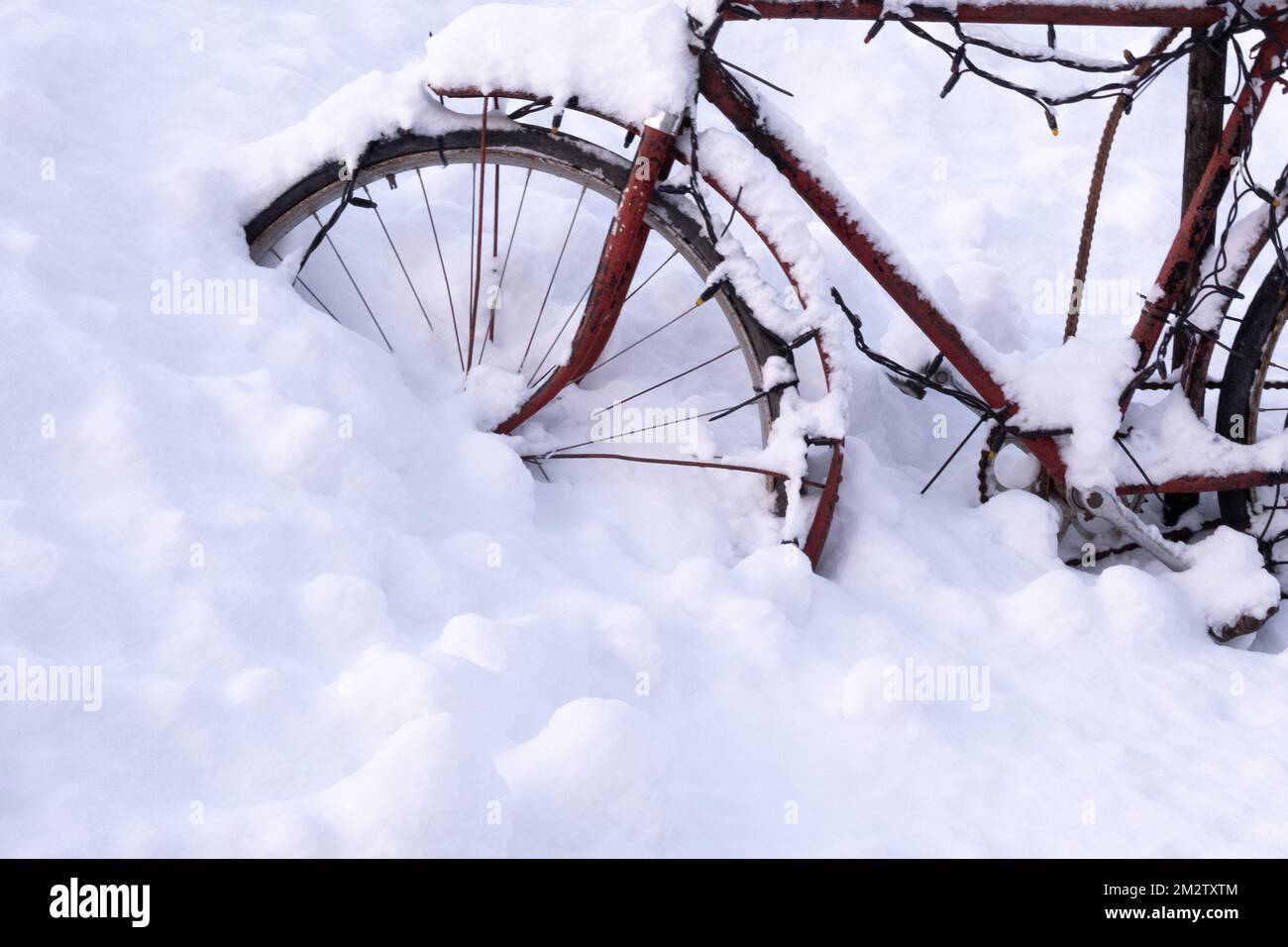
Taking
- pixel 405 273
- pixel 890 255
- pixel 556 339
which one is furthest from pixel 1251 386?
pixel 405 273

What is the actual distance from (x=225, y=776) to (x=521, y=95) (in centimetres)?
145

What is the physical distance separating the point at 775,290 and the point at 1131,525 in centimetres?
94

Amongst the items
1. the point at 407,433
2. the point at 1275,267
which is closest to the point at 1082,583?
the point at 1275,267

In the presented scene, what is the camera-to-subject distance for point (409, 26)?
399cm

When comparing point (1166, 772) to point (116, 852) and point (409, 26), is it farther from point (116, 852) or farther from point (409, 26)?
point (409, 26)

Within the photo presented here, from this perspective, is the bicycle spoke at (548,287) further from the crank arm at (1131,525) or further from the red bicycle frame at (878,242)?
the crank arm at (1131,525)

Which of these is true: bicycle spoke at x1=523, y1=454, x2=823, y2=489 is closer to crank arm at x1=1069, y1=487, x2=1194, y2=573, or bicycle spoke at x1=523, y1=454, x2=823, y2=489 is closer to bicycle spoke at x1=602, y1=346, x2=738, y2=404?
bicycle spoke at x1=602, y1=346, x2=738, y2=404

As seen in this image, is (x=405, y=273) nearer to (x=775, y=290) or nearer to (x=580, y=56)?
(x=580, y=56)

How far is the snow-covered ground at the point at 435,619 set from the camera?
1.66 metres

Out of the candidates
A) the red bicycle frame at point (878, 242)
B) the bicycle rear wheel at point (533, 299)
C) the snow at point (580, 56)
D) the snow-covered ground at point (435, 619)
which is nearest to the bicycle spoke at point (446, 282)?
the bicycle rear wheel at point (533, 299)

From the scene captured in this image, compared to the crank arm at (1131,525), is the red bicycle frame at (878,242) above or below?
above

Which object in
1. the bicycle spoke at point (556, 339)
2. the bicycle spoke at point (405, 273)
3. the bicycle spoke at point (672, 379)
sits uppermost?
the bicycle spoke at point (405, 273)

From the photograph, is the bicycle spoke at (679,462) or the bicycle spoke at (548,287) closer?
the bicycle spoke at (679,462)

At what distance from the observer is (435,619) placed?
2088 mm
